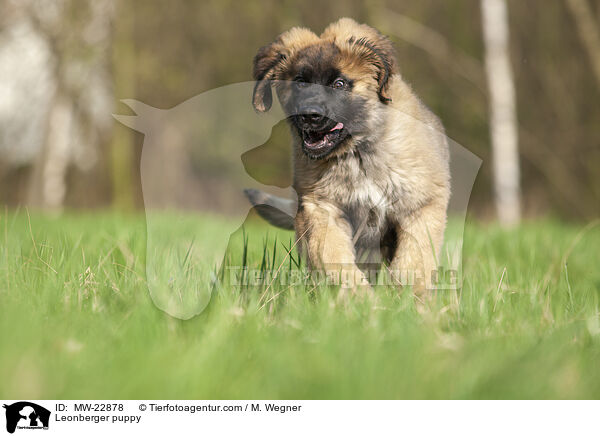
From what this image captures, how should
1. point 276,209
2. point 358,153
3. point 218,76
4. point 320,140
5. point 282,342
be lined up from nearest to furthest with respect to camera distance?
1. point 282,342
2. point 320,140
3. point 358,153
4. point 276,209
5. point 218,76

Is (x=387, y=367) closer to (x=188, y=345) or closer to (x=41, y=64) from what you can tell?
(x=188, y=345)

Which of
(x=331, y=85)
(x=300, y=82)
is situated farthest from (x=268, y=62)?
(x=331, y=85)

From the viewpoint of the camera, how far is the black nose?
2.69 metres

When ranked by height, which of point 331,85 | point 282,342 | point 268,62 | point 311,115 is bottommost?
point 282,342

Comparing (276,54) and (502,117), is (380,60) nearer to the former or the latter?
(276,54)

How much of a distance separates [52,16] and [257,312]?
9125 mm

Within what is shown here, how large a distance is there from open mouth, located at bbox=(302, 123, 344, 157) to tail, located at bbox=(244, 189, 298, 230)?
34 cm

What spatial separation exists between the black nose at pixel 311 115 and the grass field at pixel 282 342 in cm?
77

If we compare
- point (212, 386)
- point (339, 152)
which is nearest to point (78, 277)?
point (212, 386)

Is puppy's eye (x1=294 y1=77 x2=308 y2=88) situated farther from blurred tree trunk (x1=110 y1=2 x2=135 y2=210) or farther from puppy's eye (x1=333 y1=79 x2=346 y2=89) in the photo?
blurred tree trunk (x1=110 y1=2 x2=135 y2=210)

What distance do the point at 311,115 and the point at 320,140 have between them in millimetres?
137

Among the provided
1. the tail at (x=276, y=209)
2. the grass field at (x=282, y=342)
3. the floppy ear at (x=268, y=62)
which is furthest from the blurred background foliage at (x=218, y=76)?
the grass field at (x=282, y=342)

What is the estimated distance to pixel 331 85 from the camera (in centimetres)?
283
